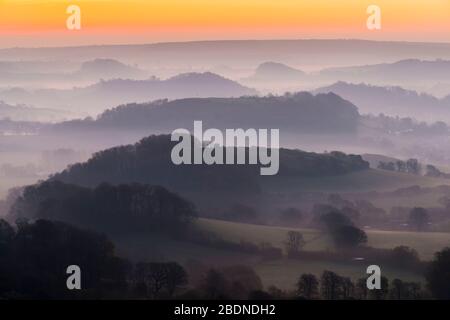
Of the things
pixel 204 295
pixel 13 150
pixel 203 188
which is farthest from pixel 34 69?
pixel 204 295

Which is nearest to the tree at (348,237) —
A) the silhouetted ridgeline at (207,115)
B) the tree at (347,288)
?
the tree at (347,288)

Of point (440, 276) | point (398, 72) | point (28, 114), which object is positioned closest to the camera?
point (440, 276)

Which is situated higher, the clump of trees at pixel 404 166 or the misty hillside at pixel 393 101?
the misty hillside at pixel 393 101

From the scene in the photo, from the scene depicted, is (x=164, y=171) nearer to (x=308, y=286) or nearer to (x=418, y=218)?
(x=418, y=218)

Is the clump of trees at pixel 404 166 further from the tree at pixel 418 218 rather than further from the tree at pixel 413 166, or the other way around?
the tree at pixel 418 218

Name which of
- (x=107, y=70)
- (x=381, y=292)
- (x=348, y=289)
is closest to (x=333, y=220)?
(x=348, y=289)

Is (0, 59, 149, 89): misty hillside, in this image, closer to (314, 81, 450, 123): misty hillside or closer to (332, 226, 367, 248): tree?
(314, 81, 450, 123): misty hillside

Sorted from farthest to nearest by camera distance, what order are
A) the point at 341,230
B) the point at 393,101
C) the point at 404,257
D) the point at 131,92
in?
the point at 393,101 < the point at 131,92 < the point at 341,230 < the point at 404,257
